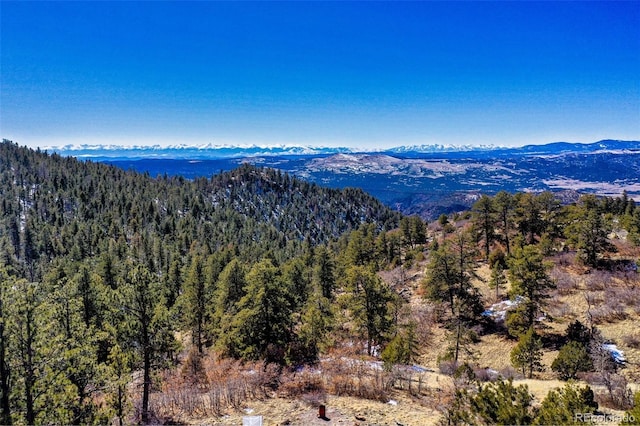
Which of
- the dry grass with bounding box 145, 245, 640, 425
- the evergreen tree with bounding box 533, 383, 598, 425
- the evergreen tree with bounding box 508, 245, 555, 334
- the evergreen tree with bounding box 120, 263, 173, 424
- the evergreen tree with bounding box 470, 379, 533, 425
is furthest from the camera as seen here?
the evergreen tree with bounding box 508, 245, 555, 334

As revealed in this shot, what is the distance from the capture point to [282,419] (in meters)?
14.6

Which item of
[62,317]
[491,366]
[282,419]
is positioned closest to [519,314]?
[491,366]

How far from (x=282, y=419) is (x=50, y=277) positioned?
56.1m

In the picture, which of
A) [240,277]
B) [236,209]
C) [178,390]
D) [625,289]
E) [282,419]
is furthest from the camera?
[236,209]

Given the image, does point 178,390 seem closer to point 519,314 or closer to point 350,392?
point 350,392

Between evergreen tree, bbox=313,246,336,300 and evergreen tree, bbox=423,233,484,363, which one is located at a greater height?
evergreen tree, bbox=423,233,484,363

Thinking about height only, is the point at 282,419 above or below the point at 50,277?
above

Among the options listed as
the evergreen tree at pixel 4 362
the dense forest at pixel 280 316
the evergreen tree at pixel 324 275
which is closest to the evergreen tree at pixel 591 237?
the dense forest at pixel 280 316

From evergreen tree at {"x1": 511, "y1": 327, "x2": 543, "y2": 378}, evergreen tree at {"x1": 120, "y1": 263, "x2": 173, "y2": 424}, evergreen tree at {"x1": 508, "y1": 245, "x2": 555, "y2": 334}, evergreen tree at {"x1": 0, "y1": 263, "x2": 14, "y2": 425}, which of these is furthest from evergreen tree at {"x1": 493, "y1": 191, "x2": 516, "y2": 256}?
evergreen tree at {"x1": 0, "y1": 263, "x2": 14, "y2": 425}

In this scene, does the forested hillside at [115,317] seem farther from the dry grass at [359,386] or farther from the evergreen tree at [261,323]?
the dry grass at [359,386]

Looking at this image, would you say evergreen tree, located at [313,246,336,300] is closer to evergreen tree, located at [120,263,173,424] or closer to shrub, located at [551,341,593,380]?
evergreen tree, located at [120,263,173,424]

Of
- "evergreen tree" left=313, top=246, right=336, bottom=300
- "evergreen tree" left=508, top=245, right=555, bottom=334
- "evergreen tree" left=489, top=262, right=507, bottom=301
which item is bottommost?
"evergreen tree" left=313, top=246, right=336, bottom=300

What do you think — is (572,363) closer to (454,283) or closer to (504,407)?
(504,407)

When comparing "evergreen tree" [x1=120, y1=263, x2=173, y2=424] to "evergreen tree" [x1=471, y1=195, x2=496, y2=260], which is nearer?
"evergreen tree" [x1=120, y1=263, x2=173, y2=424]
